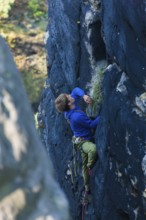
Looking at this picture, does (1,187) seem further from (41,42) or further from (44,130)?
(41,42)

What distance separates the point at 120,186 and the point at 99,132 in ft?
4.21

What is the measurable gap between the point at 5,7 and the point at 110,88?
64.6ft

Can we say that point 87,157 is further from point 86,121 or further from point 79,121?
point 79,121

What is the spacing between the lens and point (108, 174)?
960 centimetres

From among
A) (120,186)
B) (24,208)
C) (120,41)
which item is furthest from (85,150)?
(24,208)

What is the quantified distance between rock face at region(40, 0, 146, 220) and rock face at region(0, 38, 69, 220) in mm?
4910

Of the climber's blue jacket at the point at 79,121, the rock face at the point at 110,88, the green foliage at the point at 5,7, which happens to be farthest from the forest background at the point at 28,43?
the climber's blue jacket at the point at 79,121

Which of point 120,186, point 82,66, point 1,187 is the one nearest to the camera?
point 1,187

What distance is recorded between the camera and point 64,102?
9.27m

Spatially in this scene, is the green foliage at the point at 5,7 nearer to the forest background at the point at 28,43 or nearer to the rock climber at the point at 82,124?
the forest background at the point at 28,43

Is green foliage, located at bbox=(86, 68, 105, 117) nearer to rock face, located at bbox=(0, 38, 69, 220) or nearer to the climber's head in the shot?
the climber's head

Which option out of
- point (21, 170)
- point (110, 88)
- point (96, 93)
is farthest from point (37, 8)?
point (21, 170)

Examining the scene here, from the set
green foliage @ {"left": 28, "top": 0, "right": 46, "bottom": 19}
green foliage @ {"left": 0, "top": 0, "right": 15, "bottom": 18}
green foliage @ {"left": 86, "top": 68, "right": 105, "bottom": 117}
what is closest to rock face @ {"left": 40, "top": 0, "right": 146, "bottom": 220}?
green foliage @ {"left": 86, "top": 68, "right": 105, "bottom": 117}

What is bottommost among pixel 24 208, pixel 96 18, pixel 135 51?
pixel 24 208
